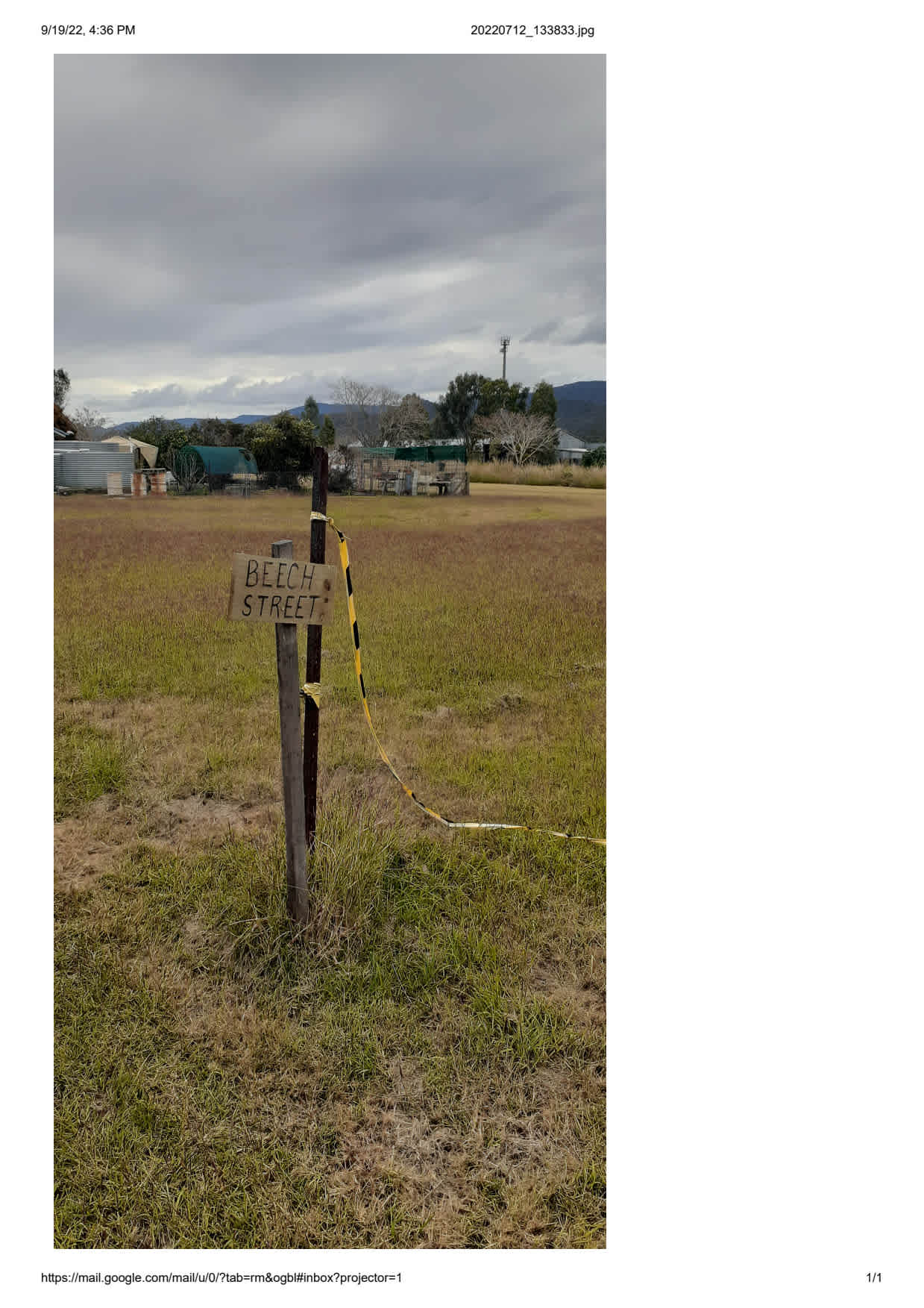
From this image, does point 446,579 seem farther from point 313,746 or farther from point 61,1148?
point 61,1148

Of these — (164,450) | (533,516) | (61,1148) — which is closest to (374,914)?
(61,1148)

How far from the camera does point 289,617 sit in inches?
103

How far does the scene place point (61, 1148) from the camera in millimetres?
2217

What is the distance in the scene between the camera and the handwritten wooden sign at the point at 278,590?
2.46 meters

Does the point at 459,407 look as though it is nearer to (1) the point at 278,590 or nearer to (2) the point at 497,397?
(2) the point at 497,397

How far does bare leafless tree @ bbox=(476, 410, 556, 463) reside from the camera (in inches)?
645

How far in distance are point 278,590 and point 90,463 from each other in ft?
38.4

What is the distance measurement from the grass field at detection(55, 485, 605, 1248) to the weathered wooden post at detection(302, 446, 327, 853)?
15cm

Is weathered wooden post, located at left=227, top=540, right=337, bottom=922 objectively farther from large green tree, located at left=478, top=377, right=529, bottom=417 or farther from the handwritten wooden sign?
large green tree, located at left=478, top=377, right=529, bottom=417

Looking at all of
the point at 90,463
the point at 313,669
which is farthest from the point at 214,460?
the point at 313,669

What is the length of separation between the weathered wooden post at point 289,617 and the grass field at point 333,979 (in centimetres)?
21

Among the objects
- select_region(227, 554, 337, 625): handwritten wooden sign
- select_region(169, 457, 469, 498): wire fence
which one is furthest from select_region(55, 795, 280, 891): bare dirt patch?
select_region(169, 457, 469, 498): wire fence

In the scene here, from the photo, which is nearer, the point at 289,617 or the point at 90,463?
the point at 289,617

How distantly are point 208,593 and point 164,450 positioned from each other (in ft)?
13.3
